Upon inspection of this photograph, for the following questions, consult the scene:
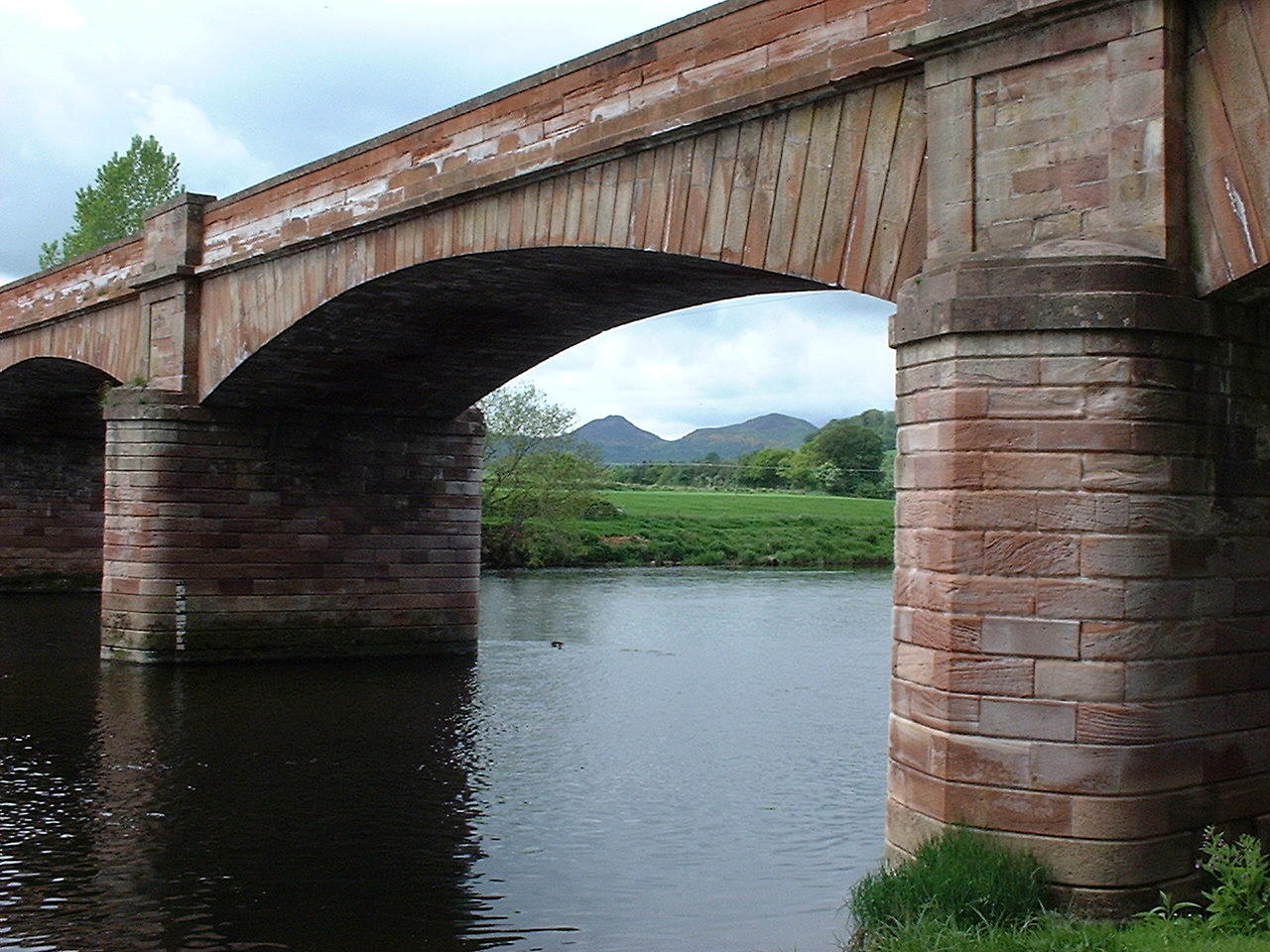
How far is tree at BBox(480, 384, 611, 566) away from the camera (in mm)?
41375

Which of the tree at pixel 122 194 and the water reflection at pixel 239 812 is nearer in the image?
the water reflection at pixel 239 812

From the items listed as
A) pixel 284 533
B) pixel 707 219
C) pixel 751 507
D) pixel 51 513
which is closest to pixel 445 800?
pixel 707 219

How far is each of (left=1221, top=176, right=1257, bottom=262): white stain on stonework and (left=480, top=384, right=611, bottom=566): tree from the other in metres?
34.5

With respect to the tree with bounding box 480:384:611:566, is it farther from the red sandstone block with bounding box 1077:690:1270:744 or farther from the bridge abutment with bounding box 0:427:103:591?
the red sandstone block with bounding box 1077:690:1270:744

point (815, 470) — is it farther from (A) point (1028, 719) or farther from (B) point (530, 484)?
(A) point (1028, 719)

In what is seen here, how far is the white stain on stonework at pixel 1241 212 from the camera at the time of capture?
7.07 metres

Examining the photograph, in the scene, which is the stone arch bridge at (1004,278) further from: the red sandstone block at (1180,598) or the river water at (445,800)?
the river water at (445,800)

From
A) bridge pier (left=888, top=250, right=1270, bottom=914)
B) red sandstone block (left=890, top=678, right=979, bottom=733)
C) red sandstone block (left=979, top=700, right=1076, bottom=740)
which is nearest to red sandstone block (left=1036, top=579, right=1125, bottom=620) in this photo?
bridge pier (left=888, top=250, right=1270, bottom=914)

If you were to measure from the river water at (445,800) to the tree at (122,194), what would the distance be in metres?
27.5

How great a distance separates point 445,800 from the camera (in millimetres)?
11492

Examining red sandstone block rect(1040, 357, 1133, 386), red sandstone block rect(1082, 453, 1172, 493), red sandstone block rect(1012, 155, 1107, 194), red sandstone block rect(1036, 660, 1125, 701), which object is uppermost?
red sandstone block rect(1012, 155, 1107, 194)

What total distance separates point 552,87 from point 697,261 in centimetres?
212

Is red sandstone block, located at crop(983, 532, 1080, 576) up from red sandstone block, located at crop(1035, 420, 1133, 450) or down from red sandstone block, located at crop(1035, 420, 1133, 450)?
down

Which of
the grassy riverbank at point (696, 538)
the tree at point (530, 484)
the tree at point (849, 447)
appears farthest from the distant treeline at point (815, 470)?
the tree at point (530, 484)
